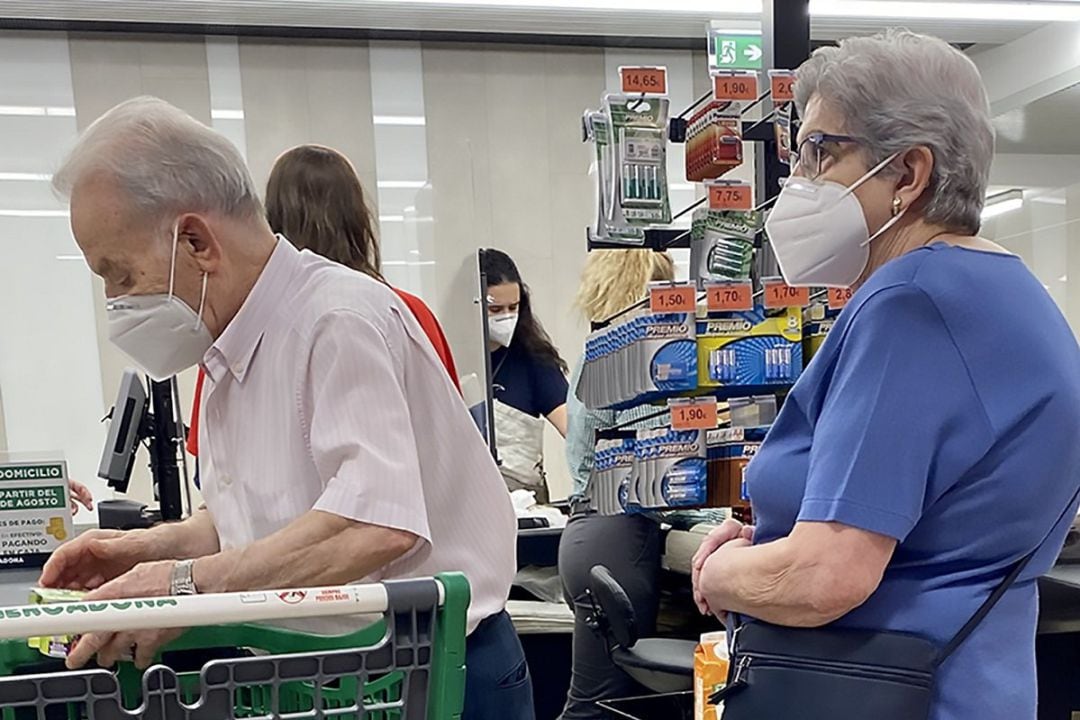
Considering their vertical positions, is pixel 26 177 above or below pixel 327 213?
above

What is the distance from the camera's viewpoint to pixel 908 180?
1.14 metres

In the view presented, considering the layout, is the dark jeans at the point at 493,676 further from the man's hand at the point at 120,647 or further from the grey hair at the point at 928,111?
the grey hair at the point at 928,111

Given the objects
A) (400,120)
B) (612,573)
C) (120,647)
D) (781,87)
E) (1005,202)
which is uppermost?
(400,120)

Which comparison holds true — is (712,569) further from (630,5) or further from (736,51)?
(630,5)

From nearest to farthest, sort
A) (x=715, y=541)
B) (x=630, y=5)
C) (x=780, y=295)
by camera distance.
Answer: (x=715, y=541)
(x=780, y=295)
(x=630, y=5)

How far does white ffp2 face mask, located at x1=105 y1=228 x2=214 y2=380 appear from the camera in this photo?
115 centimetres

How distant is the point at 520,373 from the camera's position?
13.2 feet

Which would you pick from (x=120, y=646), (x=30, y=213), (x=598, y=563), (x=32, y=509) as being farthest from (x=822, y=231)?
(x=30, y=213)

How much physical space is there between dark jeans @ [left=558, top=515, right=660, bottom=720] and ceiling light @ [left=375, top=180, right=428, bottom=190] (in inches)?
115

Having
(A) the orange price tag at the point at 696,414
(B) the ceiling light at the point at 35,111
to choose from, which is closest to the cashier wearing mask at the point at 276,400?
(A) the orange price tag at the point at 696,414

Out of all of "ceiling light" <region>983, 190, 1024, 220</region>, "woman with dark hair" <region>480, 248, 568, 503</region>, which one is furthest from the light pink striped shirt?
"ceiling light" <region>983, 190, 1024, 220</region>

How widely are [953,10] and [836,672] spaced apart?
481cm

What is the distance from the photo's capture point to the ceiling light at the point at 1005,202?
21.0ft

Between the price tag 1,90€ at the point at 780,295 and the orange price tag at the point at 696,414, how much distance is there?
0.29 metres
